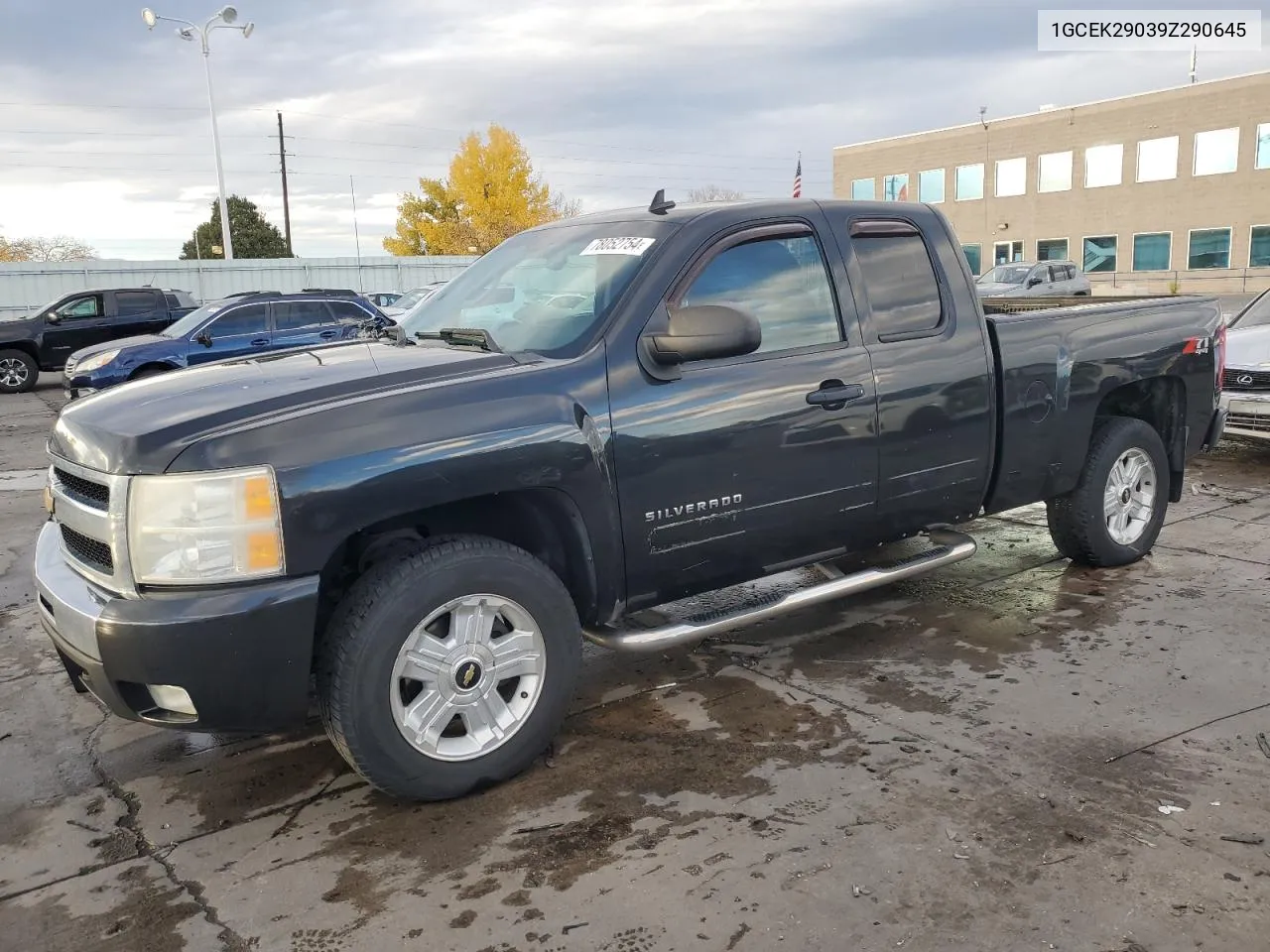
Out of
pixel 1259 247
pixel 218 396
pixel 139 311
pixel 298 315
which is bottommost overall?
pixel 218 396

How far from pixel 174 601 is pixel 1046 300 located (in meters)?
11.1

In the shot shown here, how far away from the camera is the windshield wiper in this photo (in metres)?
3.87

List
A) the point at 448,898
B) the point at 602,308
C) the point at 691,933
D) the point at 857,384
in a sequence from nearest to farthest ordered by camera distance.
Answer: the point at 691,933 → the point at 448,898 → the point at 602,308 → the point at 857,384

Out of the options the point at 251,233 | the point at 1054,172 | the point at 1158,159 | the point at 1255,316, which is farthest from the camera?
the point at 251,233

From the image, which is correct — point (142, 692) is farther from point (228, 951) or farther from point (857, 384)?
point (857, 384)

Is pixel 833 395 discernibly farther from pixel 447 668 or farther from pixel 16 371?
pixel 16 371

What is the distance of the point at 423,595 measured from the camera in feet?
10.5

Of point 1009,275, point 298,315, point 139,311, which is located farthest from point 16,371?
point 1009,275

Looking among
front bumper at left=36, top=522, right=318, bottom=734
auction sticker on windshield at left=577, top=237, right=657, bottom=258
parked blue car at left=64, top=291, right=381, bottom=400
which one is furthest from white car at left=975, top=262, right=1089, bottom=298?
front bumper at left=36, top=522, right=318, bottom=734

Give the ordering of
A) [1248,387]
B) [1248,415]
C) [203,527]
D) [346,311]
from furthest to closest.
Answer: [346,311]
[1248,387]
[1248,415]
[203,527]

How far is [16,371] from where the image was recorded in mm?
18719

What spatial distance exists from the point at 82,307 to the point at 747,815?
1949cm

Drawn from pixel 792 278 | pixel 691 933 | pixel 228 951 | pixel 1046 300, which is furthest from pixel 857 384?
pixel 1046 300

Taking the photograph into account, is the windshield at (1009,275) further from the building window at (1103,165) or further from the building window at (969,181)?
the building window at (969,181)
